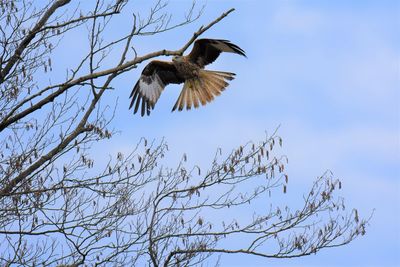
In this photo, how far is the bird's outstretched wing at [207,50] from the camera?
10706mm

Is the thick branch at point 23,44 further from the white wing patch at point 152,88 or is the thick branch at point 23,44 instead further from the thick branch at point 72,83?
the white wing patch at point 152,88

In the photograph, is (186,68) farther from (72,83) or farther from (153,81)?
(72,83)

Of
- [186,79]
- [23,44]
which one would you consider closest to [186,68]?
[186,79]

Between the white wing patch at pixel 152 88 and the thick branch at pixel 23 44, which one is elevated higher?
the white wing patch at pixel 152 88

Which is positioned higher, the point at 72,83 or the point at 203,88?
the point at 203,88

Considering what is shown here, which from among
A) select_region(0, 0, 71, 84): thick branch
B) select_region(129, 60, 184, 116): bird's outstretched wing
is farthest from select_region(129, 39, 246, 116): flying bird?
select_region(0, 0, 71, 84): thick branch

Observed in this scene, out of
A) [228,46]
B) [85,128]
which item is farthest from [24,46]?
[228,46]

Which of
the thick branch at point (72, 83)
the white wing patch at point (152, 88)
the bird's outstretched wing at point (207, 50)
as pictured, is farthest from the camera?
the white wing patch at point (152, 88)

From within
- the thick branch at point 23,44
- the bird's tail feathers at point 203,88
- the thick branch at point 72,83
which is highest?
the bird's tail feathers at point 203,88

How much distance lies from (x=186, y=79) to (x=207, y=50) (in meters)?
0.74

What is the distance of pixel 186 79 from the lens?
38.6 feet

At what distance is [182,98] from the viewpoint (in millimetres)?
11656

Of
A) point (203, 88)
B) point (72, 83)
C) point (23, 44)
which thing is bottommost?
point (72, 83)

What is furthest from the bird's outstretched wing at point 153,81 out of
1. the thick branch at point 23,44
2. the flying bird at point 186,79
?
the thick branch at point 23,44
